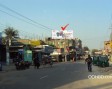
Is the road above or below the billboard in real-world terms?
below

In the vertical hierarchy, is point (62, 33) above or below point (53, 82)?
above

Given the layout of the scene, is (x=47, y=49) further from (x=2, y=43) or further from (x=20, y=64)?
(x=20, y=64)

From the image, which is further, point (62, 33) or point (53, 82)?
point (62, 33)

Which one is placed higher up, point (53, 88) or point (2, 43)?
point (2, 43)

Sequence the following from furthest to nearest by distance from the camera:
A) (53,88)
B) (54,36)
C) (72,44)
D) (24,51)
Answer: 1. (72,44)
2. (54,36)
3. (24,51)
4. (53,88)

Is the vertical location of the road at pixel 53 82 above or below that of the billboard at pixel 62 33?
below

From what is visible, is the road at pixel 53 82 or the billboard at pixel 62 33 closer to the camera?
the road at pixel 53 82

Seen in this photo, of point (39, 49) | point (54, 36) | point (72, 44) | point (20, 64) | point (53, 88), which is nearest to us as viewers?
point (53, 88)

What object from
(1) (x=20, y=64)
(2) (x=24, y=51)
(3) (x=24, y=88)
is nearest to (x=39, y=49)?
(2) (x=24, y=51)

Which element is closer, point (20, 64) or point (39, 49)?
point (20, 64)

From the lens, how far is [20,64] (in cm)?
4425

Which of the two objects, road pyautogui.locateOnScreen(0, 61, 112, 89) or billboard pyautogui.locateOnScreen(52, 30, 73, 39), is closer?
road pyautogui.locateOnScreen(0, 61, 112, 89)

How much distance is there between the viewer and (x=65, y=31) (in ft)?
383

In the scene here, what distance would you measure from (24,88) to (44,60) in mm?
38408
